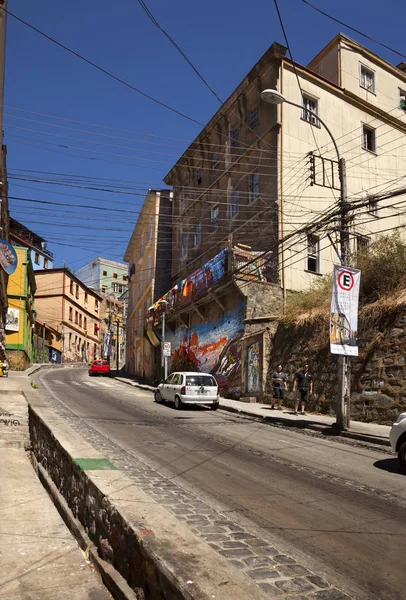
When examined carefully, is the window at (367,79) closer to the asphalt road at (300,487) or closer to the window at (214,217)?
the window at (214,217)

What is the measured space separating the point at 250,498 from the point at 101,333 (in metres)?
82.7

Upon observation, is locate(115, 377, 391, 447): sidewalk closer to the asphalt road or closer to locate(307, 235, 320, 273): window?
the asphalt road

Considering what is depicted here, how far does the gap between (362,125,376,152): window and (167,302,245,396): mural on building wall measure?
46.0 ft

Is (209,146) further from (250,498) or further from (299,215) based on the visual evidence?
(250,498)

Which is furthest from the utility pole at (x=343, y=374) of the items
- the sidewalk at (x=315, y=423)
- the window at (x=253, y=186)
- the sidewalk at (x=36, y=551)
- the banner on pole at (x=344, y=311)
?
the window at (x=253, y=186)

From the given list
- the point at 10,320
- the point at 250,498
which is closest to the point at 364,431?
the point at 250,498

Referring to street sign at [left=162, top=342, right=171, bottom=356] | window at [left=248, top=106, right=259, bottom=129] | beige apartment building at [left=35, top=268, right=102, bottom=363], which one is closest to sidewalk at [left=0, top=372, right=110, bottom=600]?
street sign at [left=162, top=342, right=171, bottom=356]

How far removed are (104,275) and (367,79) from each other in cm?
6923

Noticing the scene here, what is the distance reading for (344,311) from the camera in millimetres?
15164

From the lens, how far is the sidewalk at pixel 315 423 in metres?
13.2

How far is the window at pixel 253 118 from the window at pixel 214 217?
6.01 meters

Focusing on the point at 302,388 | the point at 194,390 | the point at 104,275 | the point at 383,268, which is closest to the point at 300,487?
the point at 302,388

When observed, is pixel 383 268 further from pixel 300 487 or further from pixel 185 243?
pixel 185 243

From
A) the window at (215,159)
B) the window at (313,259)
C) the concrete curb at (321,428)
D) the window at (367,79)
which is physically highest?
the window at (367,79)
